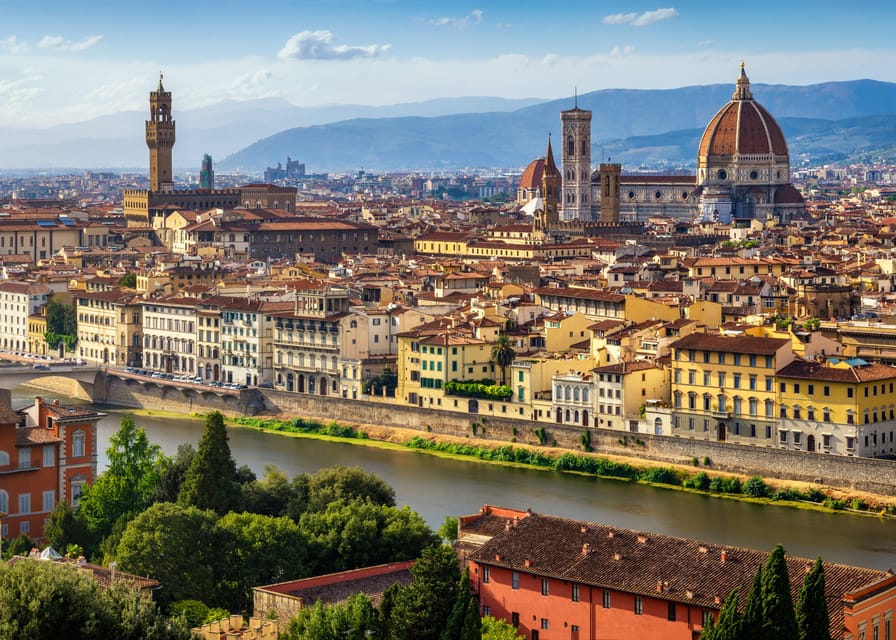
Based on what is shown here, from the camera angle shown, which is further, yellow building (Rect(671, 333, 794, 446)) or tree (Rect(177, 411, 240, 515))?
yellow building (Rect(671, 333, 794, 446))

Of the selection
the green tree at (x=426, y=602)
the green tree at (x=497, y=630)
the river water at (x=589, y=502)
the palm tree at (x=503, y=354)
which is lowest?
the river water at (x=589, y=502)

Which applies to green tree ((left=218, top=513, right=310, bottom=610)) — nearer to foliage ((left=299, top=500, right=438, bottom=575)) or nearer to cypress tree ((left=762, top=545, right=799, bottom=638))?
foliage ((left=299, top=500, right=438, bottom=575))

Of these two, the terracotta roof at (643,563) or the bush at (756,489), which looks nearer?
the terracotta roof at (643,563)

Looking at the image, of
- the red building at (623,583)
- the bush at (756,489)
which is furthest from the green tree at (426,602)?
the bush at (756,489)

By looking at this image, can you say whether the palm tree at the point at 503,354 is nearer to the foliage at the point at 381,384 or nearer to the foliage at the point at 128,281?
the foliage at the point at 381,384

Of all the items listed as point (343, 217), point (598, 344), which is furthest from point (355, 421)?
point (343, 217)

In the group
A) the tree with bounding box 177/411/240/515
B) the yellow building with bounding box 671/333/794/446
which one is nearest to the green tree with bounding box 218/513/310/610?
the tree with bounding box 177/411/240/515
